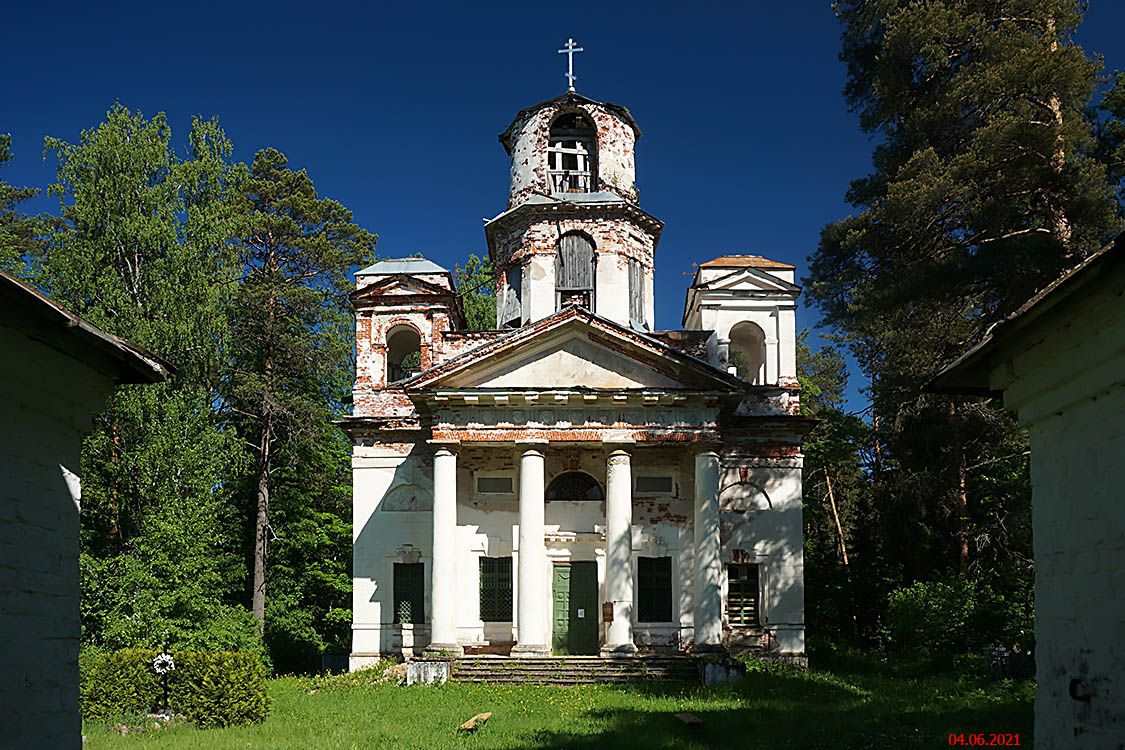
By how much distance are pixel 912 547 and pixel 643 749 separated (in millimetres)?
18012

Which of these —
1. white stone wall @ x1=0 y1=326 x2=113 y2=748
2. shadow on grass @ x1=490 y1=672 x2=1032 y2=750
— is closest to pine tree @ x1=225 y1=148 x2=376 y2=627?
shadow on grass @ x1=490 y1=672 x2=1032 y2=750

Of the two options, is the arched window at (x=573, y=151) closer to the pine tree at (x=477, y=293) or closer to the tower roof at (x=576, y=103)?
the tower roof at (x=576, y=103)

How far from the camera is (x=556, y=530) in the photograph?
25.2 meters

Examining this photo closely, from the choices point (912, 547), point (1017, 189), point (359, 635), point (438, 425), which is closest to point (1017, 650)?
point (912, 547)

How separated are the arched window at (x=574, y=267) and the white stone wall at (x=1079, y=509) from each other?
20667 mm

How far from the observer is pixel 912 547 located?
2947cm

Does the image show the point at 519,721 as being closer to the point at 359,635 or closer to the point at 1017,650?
the point at 359,635

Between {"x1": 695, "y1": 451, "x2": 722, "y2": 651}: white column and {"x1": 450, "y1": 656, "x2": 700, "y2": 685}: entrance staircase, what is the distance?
882 millimetres

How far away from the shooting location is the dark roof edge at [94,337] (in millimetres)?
6084

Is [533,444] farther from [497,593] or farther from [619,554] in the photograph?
[497,593]

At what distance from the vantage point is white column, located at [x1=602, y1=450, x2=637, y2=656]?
22.8 meters

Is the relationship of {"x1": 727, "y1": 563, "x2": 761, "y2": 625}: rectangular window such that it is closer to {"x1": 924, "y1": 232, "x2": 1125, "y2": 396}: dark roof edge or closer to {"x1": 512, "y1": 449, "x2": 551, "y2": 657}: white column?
{"x1": 512, "y1": 449, "x2": 551, "y2": 657}: white column

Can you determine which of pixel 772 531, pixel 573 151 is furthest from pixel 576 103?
pixel 772 531
